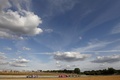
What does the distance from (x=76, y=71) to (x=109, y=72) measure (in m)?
38.3

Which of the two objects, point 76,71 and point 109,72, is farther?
point 76,71

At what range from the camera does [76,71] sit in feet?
598

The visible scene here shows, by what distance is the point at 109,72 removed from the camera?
6161 inches
